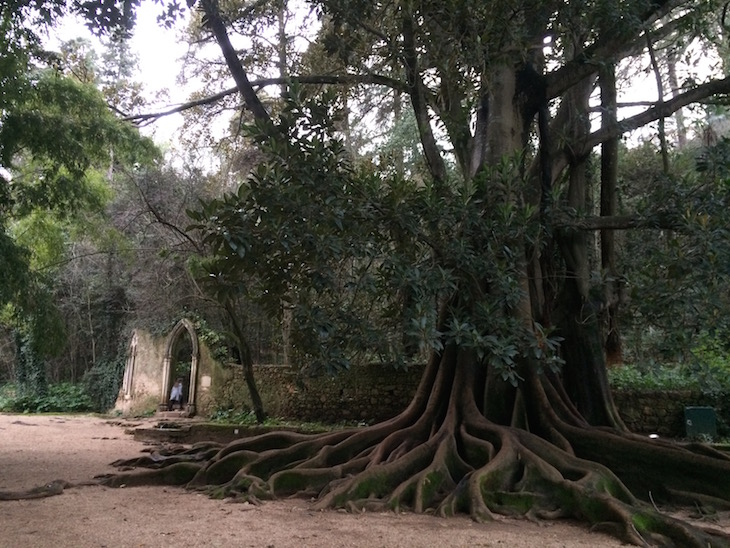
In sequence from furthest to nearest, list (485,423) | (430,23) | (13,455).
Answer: (13,455) < (485,423) < (430,23)

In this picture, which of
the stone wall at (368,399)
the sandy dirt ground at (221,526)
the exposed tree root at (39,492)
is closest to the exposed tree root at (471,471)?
the sandy dirt ground at (221,526)

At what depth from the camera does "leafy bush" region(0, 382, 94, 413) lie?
848 inches

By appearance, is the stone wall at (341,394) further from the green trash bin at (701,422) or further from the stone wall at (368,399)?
the green trash bin at (701,422)

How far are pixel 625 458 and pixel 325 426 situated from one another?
23.1ft

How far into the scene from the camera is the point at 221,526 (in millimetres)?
5305

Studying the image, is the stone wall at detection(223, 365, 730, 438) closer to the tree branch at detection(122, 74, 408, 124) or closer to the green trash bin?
the green trash bin

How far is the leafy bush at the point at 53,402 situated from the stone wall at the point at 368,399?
8.02 meters

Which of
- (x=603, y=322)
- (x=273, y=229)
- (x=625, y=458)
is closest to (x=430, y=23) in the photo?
(x=273, y=229)

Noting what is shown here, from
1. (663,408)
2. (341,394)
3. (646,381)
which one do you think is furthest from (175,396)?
(663,408)

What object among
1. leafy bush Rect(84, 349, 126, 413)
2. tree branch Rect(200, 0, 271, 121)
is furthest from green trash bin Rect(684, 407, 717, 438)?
leafy bush Rect(84, 349, 126, 413)

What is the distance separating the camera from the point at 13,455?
395 inches

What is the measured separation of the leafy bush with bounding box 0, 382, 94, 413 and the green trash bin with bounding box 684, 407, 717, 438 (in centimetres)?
1877

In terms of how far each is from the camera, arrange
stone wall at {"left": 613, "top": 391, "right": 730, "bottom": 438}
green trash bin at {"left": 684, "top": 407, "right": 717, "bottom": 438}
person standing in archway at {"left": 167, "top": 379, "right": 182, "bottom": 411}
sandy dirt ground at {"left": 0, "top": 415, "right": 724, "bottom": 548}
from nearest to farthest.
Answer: sandy dirt ground at {"left": 0, "top": 415, "right": 724, "bottom": 548} → green trash bin at {"left": 684, "top": 407, "right": 717, "bottom": 438} → stone wall at {"left": 613, "top": 391, "right": 730, "bottom": 438} → person standing in archway at {"left": 167, "top": 379, "right": 182, "bottom": 411}

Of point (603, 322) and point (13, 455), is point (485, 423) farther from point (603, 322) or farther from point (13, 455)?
point (13, 455)
